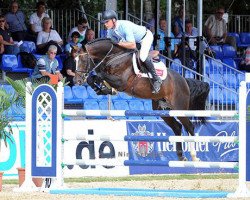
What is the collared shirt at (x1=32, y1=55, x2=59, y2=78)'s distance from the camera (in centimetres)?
1902

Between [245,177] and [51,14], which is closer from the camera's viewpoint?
[245,177]

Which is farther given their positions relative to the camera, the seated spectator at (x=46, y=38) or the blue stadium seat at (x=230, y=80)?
the blue stadium seat at (x=230, y=80)

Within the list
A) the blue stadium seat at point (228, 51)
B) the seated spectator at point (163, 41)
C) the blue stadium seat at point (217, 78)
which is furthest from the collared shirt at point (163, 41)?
the blue stadium seat at point (228, 51)

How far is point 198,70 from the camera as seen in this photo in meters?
21.4

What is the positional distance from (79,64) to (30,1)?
10.8 meters

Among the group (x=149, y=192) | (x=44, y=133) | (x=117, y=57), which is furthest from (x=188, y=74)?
(x=149, y=192)

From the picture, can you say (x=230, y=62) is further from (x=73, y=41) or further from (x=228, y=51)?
(x=73, y=41)

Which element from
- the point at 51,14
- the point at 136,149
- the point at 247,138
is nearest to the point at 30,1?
the point at 51,14

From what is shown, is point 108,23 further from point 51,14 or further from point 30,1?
point 30,1

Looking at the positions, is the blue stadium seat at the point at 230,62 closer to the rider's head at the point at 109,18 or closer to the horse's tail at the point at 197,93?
the horse's tail at the point at 197,93

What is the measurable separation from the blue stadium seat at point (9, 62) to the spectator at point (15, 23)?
107cm

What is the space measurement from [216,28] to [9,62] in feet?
21.7

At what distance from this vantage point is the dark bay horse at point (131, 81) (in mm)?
15648

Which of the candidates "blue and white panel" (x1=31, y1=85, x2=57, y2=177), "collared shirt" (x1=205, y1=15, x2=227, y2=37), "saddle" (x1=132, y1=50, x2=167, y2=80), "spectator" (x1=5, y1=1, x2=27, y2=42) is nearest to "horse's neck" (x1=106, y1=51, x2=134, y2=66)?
"saddle" (x1=132, y1=50, x2=167, y2=80)
